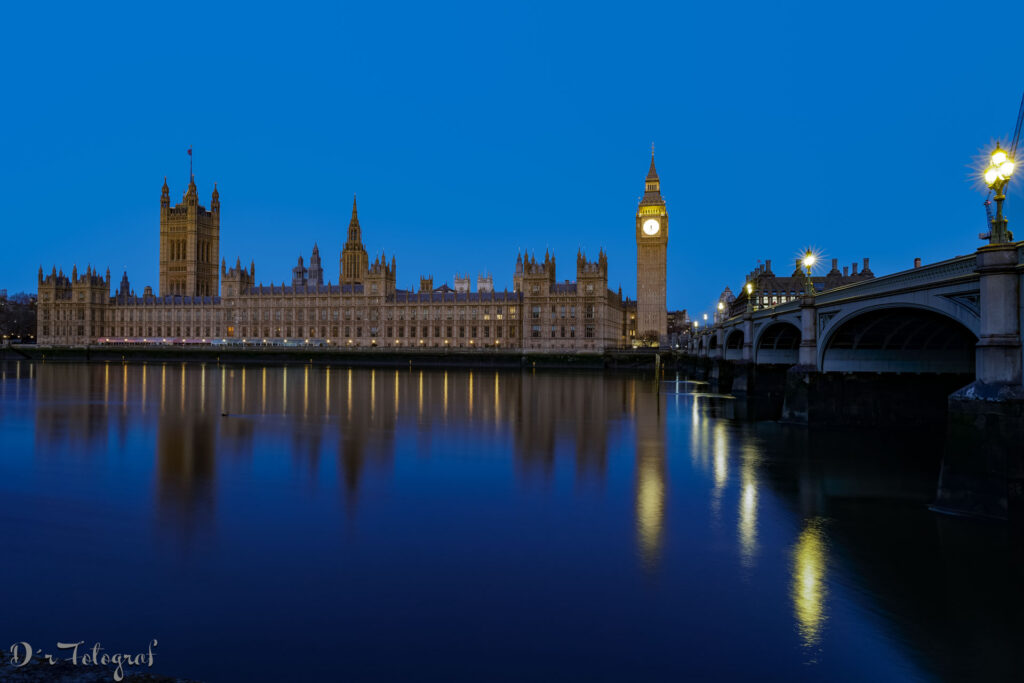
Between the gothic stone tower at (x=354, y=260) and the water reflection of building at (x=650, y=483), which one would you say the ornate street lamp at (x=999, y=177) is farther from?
the gothic stone tower at (x=354, y=260)

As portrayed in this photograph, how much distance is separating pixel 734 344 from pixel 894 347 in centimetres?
3477

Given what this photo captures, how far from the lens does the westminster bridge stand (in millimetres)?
17016

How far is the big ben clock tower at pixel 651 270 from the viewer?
14688 cm

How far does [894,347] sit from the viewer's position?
33688mm

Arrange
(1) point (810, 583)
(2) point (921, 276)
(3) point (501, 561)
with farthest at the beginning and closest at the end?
(2) point (921, 276), (3) point (501, 561), (1) point (810, 583)

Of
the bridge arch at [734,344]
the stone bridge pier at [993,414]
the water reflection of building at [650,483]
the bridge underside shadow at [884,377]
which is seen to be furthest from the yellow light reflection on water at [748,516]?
the bridge arch at [734,344]

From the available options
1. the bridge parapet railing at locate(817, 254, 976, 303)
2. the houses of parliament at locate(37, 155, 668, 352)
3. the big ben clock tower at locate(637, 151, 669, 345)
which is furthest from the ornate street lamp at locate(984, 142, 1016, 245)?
Answer: the big ben clock tower at locate(637, 151, 669, 345)

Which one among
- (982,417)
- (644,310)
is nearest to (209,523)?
(982,417)

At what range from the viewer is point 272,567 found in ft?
43.5

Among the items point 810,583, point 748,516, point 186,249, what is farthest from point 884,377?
point 186,249

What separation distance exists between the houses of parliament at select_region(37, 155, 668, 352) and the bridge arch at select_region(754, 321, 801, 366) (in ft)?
256

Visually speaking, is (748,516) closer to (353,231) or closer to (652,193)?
(652,193)

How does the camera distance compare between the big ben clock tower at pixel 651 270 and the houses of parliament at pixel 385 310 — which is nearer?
the houses of parliament at pixel 385 310

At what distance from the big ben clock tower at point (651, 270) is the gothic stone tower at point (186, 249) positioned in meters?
109
